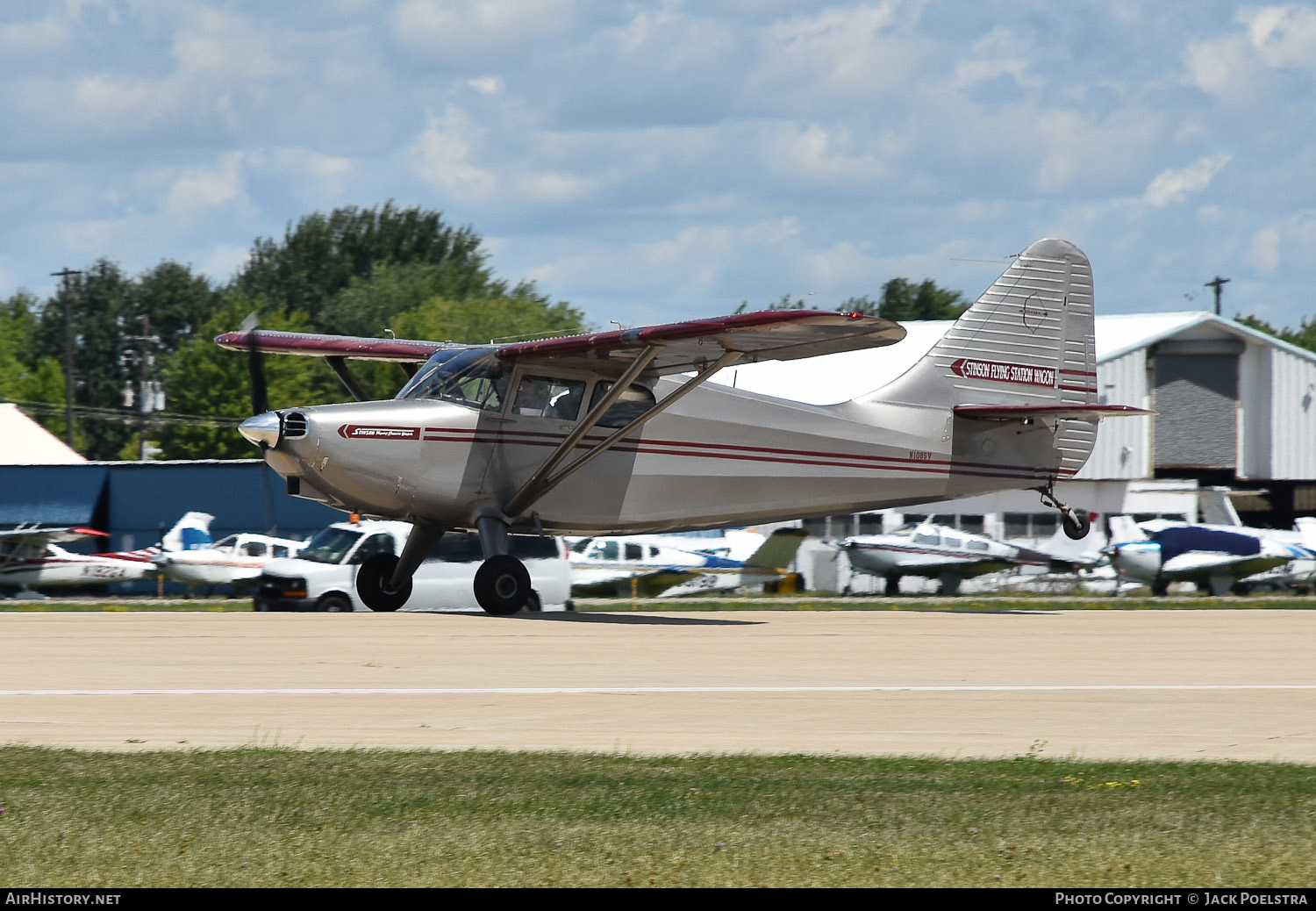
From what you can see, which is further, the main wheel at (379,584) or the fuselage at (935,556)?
the fuselage at (935,556)

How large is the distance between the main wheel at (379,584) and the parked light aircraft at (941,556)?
20.3 meters

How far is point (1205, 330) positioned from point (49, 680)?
45.7 m

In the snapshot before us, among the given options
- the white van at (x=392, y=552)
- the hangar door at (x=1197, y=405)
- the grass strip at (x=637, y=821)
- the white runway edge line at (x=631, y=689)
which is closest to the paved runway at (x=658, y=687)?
the white runway edge line at (x=631, y=689)

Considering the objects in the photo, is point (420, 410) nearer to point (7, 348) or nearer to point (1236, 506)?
point (1236, 506)

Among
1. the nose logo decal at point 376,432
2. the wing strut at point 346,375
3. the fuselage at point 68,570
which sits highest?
the wing strut at point 346,375

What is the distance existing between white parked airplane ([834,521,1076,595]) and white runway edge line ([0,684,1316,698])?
2641 cm

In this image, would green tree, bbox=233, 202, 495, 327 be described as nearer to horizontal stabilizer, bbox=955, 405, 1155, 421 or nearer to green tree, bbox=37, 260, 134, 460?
green tree, bbox=37, 260, 134, 460

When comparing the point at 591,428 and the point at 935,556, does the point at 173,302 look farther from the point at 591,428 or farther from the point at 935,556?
the point at 591,428

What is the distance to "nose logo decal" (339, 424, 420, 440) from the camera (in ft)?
58.6

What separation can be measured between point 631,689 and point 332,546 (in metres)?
14.4

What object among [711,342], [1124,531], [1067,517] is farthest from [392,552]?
[1124,531]

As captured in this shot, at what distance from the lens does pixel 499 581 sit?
60.8 ft

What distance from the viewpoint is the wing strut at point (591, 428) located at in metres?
18.0

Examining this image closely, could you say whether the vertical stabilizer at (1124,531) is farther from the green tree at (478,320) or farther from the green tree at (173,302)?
the green tree at (173,302)
